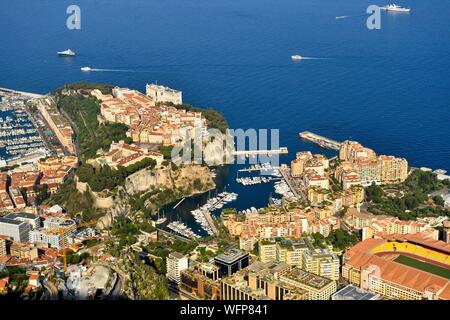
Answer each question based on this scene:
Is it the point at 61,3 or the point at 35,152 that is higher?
the point at 61,3

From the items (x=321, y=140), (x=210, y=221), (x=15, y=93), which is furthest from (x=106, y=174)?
(x=15, y=93)

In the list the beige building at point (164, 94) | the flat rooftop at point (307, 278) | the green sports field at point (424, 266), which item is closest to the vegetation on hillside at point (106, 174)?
the beige building at point (164, 94)

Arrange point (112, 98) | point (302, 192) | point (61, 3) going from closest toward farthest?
point (302, 192) → point (112, 98) → point (61, 3)

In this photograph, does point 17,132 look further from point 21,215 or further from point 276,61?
point 276,61

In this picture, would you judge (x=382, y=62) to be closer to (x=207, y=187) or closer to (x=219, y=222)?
(x=207, y=187)
